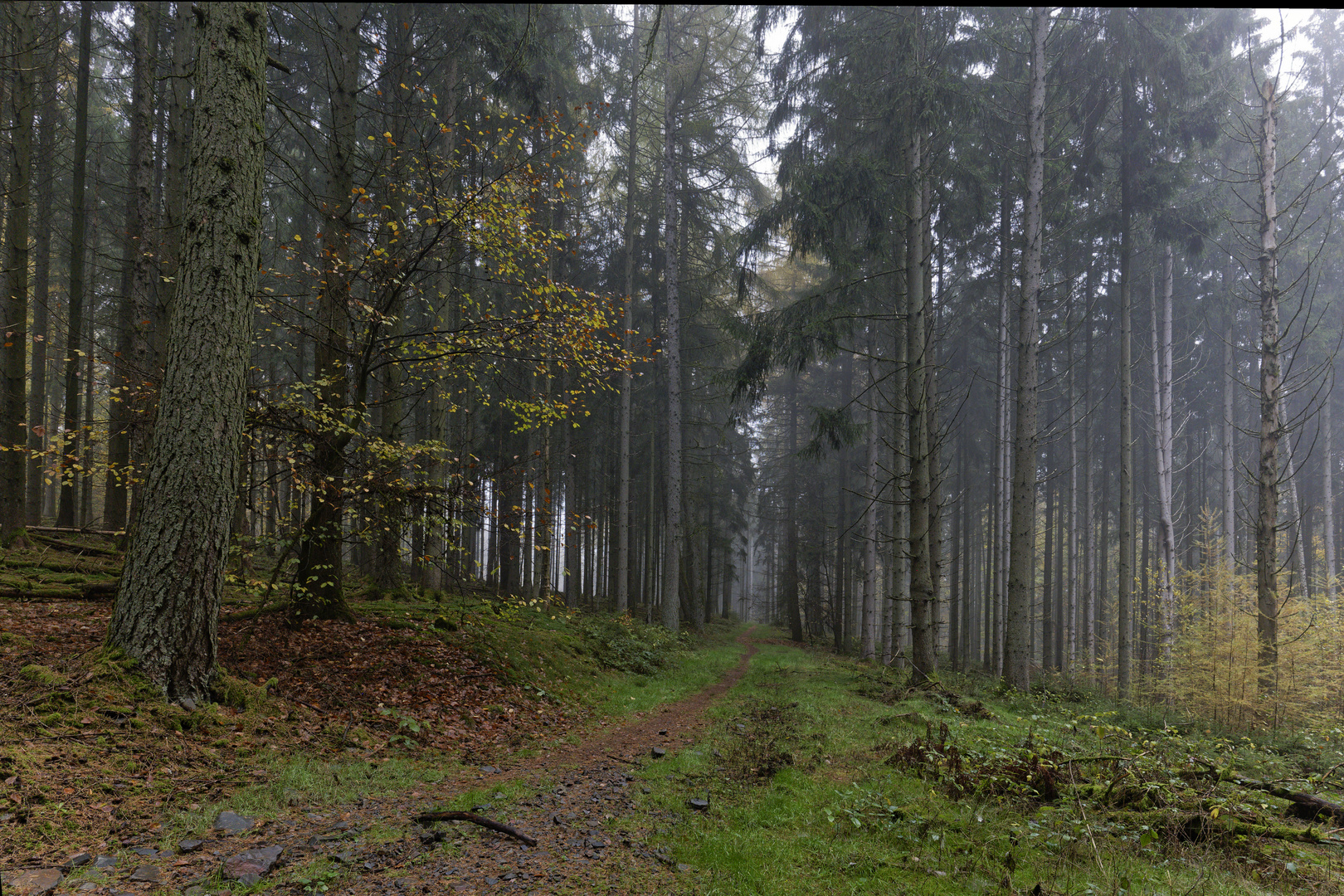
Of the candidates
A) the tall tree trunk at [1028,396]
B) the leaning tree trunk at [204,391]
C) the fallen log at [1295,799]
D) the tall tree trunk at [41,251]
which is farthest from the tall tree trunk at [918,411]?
the tall tree trunk at [41,251]

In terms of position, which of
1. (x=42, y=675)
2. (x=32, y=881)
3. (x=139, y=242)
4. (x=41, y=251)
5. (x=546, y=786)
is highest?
(x=41, y=251)

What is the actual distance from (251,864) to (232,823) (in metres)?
0.75

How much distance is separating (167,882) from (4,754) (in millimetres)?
2126

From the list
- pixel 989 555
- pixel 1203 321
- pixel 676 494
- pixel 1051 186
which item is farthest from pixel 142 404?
pixel 1203 321

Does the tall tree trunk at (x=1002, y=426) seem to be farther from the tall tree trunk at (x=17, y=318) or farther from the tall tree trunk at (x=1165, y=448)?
the tall tree trunk at (x=17, y=318)

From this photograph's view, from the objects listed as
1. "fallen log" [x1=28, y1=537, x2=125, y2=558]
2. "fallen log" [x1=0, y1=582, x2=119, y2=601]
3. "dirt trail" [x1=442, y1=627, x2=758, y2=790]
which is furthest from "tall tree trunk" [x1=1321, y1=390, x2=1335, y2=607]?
"fallen log" [x1=28, y1=537, x2=125, y2=558]

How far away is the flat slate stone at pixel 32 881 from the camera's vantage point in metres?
3.60

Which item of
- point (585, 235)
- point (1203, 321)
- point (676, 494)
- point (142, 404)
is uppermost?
point (585, 235)

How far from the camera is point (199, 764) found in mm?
5496

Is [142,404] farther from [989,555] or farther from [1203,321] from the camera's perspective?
[1203,321]

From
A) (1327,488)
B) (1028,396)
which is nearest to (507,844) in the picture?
(1028,396)

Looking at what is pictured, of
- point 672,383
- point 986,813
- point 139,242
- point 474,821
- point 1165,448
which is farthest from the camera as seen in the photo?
point 672,383

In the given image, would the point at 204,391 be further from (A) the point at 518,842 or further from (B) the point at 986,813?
(B) the point at 986,813

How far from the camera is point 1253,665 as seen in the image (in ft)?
35.0
